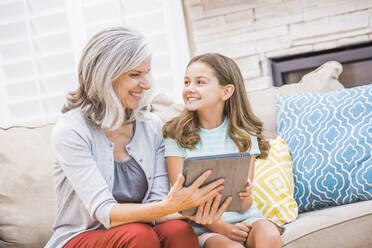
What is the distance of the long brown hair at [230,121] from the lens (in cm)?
169

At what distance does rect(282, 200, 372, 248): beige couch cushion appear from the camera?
4.51ft

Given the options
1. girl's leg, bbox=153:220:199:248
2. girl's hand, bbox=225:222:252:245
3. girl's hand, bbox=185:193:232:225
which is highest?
girl's hand, bbox=185:193:232:225

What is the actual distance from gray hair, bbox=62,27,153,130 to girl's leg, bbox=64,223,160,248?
340 millimetres

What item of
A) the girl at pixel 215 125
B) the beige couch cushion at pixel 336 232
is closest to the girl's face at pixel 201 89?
the girl at pixel 215 125

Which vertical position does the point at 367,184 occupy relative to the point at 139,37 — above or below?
below

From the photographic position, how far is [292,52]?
2578 mm

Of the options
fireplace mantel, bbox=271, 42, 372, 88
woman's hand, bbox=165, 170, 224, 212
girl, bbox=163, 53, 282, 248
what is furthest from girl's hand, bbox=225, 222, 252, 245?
fireplace mantel, bbox=271, 42, 372, 88

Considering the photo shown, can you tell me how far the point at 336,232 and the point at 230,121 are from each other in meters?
0.59

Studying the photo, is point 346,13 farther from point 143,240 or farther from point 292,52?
point 143,240

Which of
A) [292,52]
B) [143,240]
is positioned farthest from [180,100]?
[143,240]

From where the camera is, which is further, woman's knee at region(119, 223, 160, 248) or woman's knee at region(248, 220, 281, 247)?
woman's knee at region(248, 220, 281, 247)

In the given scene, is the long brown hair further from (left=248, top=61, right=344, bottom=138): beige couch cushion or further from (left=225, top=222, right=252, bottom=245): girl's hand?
(left=225, top=222, right=252, bottom=245): girl's hand

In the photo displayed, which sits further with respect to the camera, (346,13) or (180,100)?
(180,100)

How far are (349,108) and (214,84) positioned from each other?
531mm
